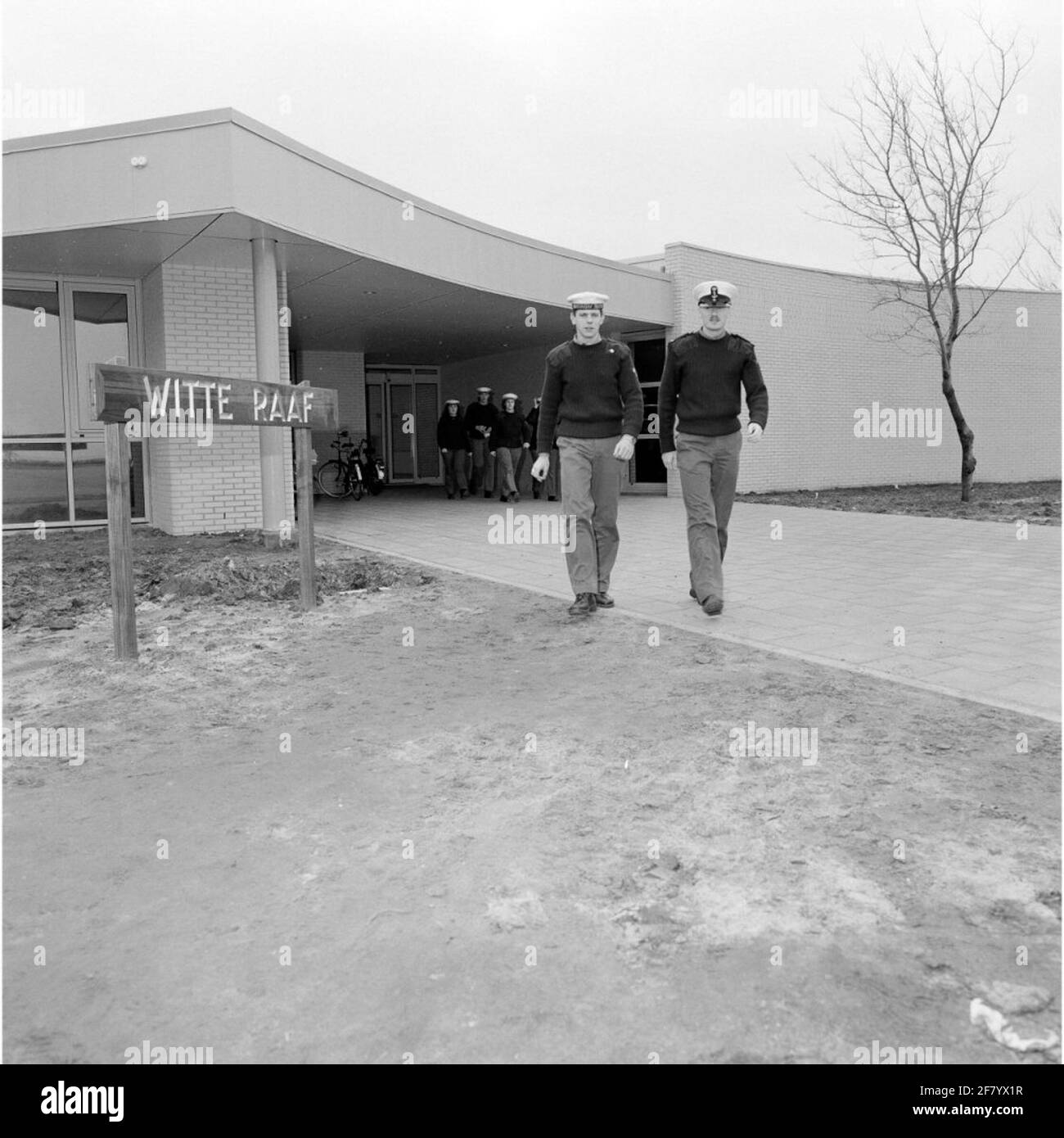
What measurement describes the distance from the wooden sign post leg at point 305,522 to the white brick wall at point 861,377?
11991 mm

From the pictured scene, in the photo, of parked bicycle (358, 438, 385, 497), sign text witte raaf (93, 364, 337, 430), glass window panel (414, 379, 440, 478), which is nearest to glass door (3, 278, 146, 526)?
sign text witte raaf (93, 364, 337, 430)

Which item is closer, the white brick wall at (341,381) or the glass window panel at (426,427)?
the white brick wall at (341,381)

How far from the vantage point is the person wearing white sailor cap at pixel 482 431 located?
17.2m

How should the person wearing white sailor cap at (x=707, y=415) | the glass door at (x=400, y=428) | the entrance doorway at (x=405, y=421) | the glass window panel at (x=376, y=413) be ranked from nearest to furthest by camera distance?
1. the person wearing white sailor cap at (x=707, y=415)
2. the glass window panel at (x=376, y=413)
3. the entrance doorway at (x=405, y=421)
4. the glass door at (x=400, y=428)

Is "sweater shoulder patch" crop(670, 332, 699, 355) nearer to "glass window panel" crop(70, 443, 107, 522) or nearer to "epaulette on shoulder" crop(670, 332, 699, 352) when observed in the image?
"epaulette on shoulder" crop(670, 332, 699, 352)

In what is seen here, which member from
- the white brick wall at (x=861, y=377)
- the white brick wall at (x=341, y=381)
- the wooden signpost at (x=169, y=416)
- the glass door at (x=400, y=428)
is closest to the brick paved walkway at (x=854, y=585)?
the wooden signpost at (x=169, y=416)

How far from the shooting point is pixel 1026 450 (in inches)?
1018

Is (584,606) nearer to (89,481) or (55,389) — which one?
(89,481)

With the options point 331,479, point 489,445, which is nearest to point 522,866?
point 489,445

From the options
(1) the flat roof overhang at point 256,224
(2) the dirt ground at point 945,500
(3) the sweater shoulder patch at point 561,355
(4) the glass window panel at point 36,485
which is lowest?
(2) the dirt ground at point 945,500

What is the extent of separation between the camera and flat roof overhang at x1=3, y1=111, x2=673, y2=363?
936cm

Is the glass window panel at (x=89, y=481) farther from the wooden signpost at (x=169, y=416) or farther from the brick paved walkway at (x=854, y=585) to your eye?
the wooden signpost at (x=169, y=416)
